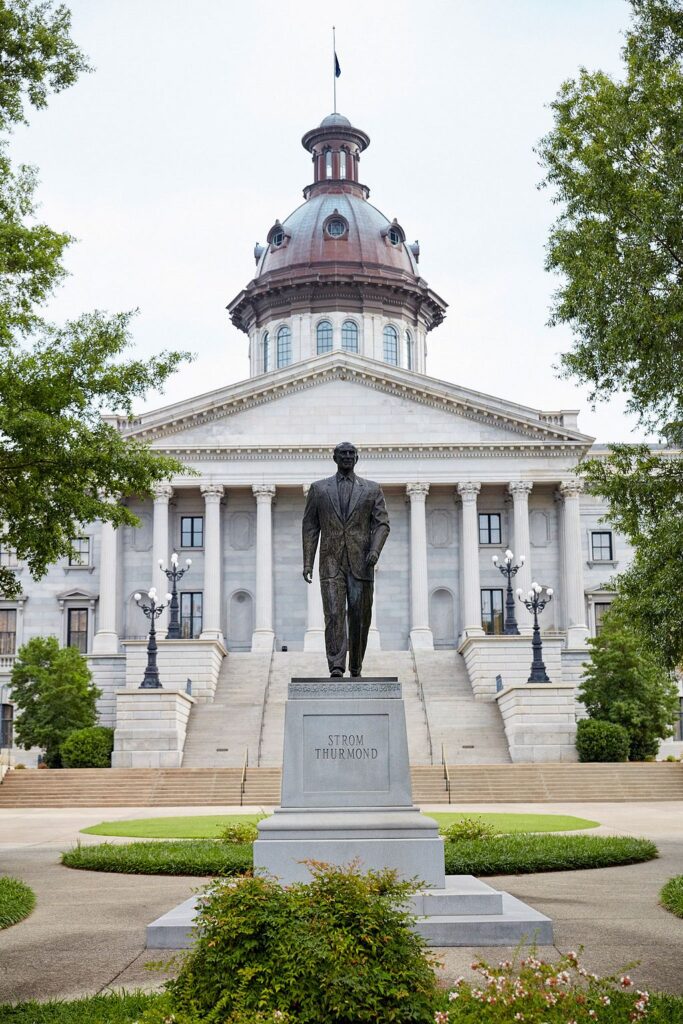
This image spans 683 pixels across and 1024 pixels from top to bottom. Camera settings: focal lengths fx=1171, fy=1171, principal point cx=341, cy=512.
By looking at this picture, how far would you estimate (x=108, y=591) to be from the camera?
6284 cm

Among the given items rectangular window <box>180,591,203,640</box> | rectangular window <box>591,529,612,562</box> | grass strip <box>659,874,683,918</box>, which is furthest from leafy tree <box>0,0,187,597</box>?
rectangular window <box>591,529,612,562</box>

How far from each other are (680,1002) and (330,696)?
4.91 m

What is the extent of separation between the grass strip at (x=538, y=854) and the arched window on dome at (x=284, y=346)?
59.1 metres

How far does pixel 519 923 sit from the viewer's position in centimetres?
1098

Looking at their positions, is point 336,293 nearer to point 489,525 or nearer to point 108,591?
point 489,525

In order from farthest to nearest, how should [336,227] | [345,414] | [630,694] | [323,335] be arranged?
1. [336,227]
2. [323,335]
3. [345,414]
4. [630,694]

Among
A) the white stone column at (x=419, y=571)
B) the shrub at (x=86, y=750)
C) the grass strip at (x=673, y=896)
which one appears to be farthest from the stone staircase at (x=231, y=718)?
the grass strip at (x=673, y=896)

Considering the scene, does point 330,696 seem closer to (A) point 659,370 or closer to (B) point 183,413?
(A) point 659,370

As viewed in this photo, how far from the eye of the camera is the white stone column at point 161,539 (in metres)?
62.4

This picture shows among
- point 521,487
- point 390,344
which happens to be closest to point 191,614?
point 521,487

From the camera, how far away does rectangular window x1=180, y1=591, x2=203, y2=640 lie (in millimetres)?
64375

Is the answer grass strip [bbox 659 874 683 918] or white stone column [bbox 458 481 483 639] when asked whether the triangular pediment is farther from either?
grass strip [bbox 659 874 683 918]

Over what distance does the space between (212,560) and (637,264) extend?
44.3m

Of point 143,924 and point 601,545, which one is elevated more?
point 601,545
